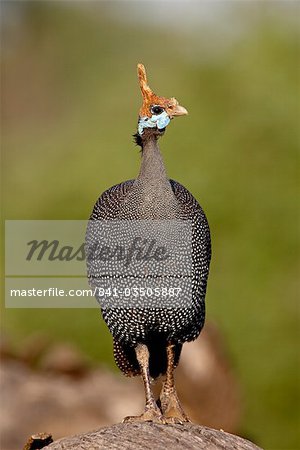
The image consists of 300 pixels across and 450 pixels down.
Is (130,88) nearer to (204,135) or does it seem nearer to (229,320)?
(204,135)

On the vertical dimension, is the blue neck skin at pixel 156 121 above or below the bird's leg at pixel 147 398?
above

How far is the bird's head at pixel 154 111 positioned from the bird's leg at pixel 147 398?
106 centimetres

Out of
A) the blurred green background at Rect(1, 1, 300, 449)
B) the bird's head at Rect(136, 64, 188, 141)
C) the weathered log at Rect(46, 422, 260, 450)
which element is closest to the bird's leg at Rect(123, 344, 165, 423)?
the weathered log at Rect(46, 422, 260, 450)

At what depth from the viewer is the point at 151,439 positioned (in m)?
5.31

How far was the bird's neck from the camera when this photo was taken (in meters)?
5.90

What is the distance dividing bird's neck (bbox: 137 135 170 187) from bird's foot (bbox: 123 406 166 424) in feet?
3.47

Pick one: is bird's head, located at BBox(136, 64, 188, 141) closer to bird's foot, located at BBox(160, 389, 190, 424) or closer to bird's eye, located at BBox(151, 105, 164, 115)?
bird's eye, located at BBox(151, 105, 164, 115)

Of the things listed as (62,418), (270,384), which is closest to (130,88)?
(270,384)

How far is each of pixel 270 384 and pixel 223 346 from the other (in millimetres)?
2441

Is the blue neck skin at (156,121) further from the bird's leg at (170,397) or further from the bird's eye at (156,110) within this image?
the bird's leg at (170,397)

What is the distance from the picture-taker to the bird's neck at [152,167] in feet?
19.4

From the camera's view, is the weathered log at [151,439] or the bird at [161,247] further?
the bird at [161,247]

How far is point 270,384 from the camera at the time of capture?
45.3 ft

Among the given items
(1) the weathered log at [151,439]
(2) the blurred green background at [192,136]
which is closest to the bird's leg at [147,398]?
(1) the weathered log at [151,439]
